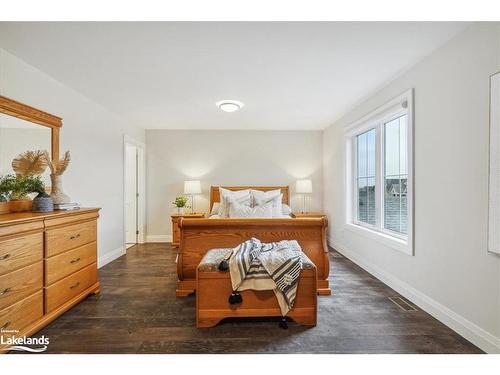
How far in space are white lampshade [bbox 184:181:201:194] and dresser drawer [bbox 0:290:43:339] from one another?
2983 millimetres

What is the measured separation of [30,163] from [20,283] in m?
1.19

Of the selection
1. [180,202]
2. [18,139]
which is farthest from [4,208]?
[180,202]

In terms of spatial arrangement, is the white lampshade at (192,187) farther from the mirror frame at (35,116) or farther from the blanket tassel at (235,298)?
the blanket tassel at (235,298)

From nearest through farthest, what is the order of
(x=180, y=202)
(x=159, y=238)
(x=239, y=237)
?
(x=239, y=237) < (x=180, y=202) < (x=159, y=238)

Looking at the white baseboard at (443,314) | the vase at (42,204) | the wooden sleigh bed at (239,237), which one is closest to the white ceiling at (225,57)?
the vase at (42,204)

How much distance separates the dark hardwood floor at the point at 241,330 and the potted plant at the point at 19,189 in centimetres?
110

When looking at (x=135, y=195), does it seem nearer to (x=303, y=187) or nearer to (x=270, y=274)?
(x=303, y=187)

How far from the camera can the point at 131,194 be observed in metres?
4.94

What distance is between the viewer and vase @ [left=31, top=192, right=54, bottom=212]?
7.31 feet

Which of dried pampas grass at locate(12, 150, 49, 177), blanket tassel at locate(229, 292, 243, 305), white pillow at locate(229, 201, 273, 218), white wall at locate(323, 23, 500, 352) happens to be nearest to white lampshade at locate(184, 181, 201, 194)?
white pillow at locate(229, 201, 273, 218)

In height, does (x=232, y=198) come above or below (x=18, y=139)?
below

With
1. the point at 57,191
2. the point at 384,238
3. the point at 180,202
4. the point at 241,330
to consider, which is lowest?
the point at 241,330

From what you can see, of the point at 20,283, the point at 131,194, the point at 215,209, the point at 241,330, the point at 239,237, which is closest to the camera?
the point at 20,283
